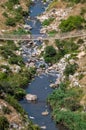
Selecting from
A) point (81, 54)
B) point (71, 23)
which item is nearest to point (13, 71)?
point (81, 54)

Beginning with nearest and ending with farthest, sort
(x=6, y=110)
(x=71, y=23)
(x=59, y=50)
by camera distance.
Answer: (x=6, y=110) → (x=59, y=50) → (x=71, y=23)

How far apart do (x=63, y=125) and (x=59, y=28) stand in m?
14.4

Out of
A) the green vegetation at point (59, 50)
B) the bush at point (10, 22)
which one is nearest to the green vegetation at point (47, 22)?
the bush at point (10, 22)

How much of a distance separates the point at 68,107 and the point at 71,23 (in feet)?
39.6

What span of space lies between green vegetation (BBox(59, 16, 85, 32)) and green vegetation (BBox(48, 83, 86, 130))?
8.23m

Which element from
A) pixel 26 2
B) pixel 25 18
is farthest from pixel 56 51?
pixel 26 2

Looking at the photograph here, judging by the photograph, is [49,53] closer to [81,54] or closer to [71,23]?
[81,54]

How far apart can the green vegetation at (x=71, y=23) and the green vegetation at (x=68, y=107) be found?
8232mm

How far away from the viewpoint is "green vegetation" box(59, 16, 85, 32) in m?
44.4

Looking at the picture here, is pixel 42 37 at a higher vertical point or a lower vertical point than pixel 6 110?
higher

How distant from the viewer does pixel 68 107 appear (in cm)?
3412

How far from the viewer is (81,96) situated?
35281 millimetres

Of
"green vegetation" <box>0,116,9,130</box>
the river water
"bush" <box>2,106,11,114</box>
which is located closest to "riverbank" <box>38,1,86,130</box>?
the river water

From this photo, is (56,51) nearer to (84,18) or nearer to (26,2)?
(84,18)
